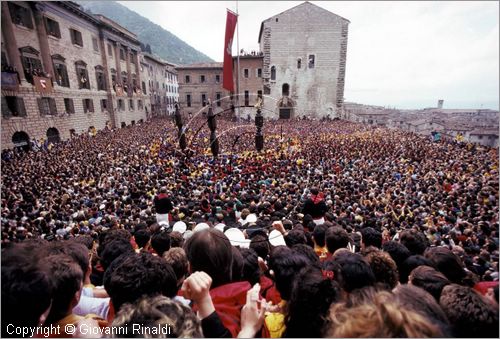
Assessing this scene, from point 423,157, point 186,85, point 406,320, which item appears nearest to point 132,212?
point 406,320

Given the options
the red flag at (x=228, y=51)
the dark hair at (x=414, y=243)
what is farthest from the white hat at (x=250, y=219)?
the red flag at (x=228, y=51)

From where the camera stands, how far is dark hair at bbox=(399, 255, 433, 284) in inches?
133

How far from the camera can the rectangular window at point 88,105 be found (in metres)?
27.0

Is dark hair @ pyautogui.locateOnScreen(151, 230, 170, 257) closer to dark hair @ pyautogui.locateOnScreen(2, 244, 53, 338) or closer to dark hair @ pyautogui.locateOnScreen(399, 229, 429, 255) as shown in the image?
dark hair @ pyautogui.locateOnScreen(2, 244, 53, 338)

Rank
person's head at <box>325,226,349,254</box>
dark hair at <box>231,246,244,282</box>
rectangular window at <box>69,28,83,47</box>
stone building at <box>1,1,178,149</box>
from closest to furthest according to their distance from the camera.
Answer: dark hair at <box>231,246,244,282</box> < person's head at <box>325,226,349,254</box> < stone building at <box>1,1,178,149</box> < rectangular window at <box>69,28,83,47</box>

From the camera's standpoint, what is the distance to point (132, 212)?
29.3 feet

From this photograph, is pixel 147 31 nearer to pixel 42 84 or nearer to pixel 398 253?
pixel 42 84

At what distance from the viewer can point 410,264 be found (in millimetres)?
3396

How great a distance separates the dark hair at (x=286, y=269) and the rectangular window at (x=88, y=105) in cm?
3130

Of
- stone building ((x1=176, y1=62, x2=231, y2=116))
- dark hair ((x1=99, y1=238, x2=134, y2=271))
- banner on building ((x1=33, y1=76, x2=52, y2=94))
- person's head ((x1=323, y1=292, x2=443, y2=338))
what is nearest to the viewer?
person's head ((x1=323, y1=292, x2=443, y2=338))

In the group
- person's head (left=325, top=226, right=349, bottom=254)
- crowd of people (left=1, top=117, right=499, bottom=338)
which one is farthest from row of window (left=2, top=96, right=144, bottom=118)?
person's head (left=325, top=226, right=349, bottom=254)

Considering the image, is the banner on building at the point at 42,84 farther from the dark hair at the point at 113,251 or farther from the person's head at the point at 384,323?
the person's head at the point at 384,323

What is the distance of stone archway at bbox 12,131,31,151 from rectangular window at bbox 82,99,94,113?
8.16 m

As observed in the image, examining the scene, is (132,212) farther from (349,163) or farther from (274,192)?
(349,163)
